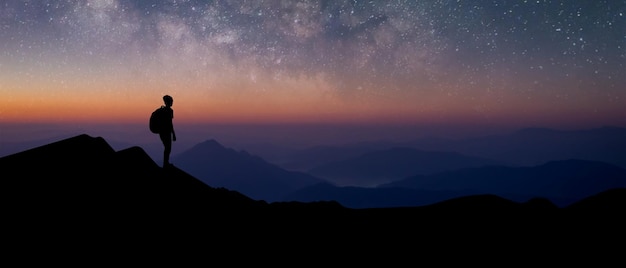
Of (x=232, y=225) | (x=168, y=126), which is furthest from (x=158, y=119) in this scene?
(x=232, y=225)

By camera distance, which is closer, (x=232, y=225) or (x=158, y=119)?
(x=232, y=225)

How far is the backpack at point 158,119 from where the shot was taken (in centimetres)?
1306

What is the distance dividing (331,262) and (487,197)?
7672mm

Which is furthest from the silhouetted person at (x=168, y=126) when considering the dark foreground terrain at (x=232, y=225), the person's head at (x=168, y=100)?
the dark foreground terrain at (x=232, y=225)

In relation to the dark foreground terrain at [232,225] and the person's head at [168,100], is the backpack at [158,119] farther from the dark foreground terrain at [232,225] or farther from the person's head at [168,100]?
the dark foreground terrain at [232,225]

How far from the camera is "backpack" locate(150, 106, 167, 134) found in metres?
13.1

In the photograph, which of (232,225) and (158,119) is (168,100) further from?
(232,225)

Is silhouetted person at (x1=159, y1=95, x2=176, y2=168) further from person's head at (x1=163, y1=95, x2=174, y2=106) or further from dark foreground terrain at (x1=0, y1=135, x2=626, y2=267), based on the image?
dark foreground terrain at (x1=0, y1=135, x2=626, y2=267)

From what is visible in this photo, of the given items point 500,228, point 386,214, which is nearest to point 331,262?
point 386,214

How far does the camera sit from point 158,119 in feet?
42.9

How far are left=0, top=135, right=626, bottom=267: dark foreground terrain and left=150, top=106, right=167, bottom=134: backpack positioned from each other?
1168 millimetres

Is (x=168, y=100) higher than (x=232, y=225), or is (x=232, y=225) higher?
(x=168, y=100)

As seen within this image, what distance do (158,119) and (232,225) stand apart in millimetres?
5831

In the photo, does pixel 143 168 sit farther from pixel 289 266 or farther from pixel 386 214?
pixel 386 214
